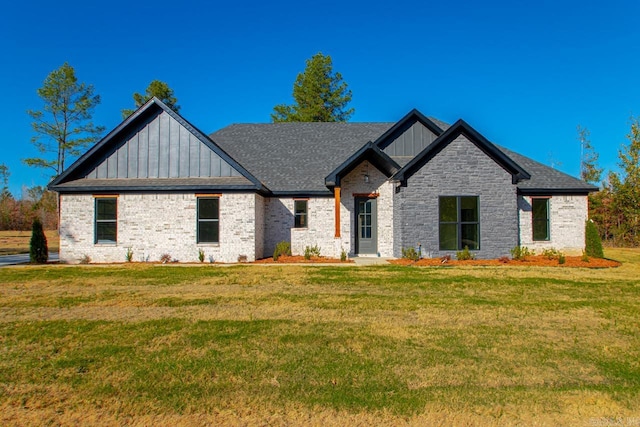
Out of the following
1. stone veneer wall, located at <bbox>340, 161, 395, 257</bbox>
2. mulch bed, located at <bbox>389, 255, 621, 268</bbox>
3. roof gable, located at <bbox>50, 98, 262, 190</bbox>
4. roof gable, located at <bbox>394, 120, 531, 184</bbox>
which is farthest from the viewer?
stone veneer wall, located at <bbox>340, 161, 395, 257</bbox>

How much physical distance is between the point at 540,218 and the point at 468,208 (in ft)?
13.6

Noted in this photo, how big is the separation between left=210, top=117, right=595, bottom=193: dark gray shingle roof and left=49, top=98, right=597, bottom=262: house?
253mm

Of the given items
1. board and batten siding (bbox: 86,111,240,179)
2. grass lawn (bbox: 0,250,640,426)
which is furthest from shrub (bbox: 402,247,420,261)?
board and batten siding (bbox: 86,111,240,179)

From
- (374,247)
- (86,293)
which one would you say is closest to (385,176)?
(374,247)

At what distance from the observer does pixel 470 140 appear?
15.4m

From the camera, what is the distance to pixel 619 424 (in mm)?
3203

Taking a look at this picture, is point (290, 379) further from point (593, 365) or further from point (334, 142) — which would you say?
point (334, 142)

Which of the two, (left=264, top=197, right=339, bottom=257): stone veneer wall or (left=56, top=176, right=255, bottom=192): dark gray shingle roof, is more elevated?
(left=56, top=176, right=255, bottom=192): dark gray shingle roof

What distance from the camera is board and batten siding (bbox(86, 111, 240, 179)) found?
15820 mm

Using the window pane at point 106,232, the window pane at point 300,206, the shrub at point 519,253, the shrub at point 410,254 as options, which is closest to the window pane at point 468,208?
the shrub at point 519,253

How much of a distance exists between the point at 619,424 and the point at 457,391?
1279mm

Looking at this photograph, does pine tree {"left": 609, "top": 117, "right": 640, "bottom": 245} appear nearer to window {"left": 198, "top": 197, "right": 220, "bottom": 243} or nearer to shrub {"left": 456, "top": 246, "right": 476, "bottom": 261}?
shrub {"left": 456, "top": 246, "right": 476, "bottom": 261}

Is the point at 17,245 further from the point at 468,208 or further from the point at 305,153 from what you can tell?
the point at 468,208

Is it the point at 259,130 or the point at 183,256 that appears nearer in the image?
the point at 183,256
